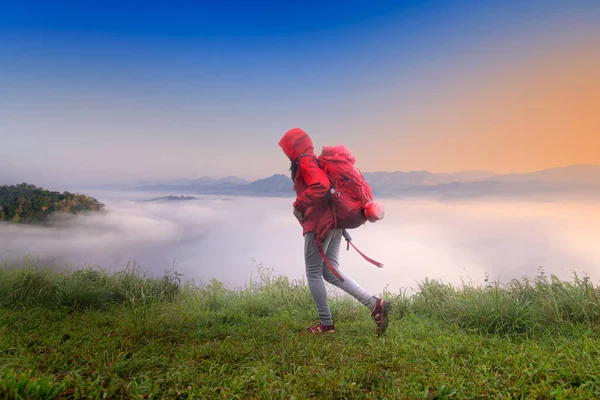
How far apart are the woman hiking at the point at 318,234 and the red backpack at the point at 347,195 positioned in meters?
0.10

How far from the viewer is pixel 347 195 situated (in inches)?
204

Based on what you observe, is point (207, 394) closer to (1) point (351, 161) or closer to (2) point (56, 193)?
(1) point (351, 161)

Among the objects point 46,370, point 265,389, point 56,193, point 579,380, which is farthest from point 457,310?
point 56,193

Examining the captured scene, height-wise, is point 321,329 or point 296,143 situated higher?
point 296,143

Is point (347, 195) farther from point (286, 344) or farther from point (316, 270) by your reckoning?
point (286, 344)

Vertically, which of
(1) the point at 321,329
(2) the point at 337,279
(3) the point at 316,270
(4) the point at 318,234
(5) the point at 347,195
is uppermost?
(5) the point at 347,195

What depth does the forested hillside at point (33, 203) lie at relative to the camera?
30.9ft

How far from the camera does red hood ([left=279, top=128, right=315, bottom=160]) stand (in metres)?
5.29

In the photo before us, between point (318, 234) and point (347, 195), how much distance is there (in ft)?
2.00

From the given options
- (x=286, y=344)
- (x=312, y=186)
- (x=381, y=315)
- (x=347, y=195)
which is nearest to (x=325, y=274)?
(x=381, y=315)

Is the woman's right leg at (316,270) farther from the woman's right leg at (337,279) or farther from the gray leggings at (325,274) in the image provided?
the woman's right leg at (337,279)

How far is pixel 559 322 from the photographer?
5363 mm

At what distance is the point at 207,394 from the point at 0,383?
1.34 metres

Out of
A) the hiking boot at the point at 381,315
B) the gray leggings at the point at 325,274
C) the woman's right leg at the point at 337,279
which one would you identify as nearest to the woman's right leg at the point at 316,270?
the gray leggings at the point at 325,274
